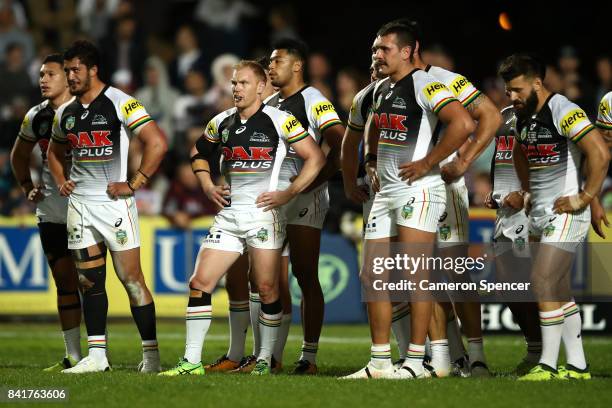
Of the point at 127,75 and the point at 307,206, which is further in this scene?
the point at 127,75

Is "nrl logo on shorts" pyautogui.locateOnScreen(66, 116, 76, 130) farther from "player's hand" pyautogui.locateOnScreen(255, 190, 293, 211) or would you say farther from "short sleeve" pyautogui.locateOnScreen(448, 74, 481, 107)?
"short sleeve" pyautogui.locateOnScreen(448, 74, 481, 107)

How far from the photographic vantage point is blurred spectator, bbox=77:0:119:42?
20719 mm

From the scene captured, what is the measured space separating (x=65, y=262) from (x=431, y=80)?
3920 millimetres

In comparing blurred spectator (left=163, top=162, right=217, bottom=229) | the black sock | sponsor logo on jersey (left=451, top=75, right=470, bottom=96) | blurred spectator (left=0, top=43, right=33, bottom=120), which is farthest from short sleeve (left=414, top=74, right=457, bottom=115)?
blurred spectator (left=0, top=43, right=33, bottom=120)

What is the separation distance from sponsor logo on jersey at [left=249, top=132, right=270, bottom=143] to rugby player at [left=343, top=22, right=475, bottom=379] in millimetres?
948

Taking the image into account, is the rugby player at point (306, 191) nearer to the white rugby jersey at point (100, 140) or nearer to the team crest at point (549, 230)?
the white rugby jersey at point (100, 140)

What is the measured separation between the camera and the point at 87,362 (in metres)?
10.0

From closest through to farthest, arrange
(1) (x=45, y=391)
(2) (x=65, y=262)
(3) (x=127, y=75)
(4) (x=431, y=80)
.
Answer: (1) (x=45, y=391), (4) (x=431, y=80), (2) (x=65, y=262), (3) (x=127, y=75)

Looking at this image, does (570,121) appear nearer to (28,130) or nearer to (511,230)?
(511,230)

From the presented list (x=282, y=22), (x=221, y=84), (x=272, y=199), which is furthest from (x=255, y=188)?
(x=282, y=22)

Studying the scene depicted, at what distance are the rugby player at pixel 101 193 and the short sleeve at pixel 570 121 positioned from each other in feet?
10.9

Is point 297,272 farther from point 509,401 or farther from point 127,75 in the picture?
point 127,75

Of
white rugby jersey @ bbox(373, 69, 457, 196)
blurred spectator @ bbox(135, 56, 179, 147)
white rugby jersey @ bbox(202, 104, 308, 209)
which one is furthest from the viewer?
blurred spectator @ bbox(135, 56, 179, 147)

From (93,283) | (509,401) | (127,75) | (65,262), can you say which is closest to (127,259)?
(93,283)
